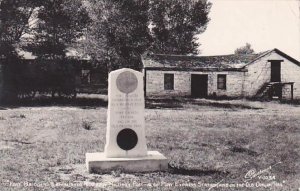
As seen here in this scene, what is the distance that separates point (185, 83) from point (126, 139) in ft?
99.7

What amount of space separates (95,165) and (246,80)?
3304 cm

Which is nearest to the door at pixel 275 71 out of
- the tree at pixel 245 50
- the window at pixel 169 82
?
the window at pixel 169 82

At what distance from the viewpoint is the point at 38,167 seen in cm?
998

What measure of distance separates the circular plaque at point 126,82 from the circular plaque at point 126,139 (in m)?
0.86

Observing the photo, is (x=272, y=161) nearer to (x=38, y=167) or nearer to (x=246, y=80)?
(x=38, y=167)

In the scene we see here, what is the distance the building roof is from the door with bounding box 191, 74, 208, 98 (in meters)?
0.71

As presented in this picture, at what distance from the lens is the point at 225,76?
1612 inches

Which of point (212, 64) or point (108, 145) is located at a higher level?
point (212, 64)

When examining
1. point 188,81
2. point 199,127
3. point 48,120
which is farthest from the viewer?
point 188,81

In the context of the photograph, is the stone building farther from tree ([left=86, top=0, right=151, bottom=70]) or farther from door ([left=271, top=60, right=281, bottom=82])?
tree ([left=86, top=0, right=151, bottom=70])

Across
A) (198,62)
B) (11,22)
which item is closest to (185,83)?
(198,62)

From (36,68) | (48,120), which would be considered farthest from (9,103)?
(48,120)
